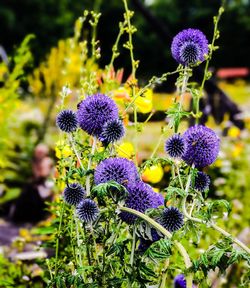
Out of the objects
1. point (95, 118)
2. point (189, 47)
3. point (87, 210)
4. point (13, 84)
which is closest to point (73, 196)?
point (87, 210)

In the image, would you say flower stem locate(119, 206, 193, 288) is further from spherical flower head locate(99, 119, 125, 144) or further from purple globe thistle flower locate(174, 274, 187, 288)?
purple globe thistle flower locate(174, 274, 187, 288)

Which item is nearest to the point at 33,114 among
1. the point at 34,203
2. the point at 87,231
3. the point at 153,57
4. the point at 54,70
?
the point at 54,70

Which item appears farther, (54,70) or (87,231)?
(54,70)

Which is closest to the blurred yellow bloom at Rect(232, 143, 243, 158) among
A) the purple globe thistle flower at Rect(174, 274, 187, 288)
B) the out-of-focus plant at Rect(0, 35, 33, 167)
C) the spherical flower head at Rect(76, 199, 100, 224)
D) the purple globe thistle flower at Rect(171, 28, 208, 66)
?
the out-of-focus plant at Rect(0, 35, 33, 167)

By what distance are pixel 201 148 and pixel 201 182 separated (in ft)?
0.39

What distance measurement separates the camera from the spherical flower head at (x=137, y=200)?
1.46 m

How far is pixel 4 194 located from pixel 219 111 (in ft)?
9.12

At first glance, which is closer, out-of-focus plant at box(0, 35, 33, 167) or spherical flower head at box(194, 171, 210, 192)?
spherical flower head at box(194, 171, 210, 192)

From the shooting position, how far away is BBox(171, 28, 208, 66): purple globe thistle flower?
1.56m

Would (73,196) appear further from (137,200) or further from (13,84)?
(13,84)

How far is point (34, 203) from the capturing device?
15.9ft

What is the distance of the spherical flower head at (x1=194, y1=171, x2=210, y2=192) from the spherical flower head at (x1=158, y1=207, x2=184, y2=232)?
0.16 metres

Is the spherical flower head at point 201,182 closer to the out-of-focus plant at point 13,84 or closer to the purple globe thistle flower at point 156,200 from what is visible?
the purple globe thistle flower at point 156,200

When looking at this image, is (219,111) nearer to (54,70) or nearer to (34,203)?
(54,70)
